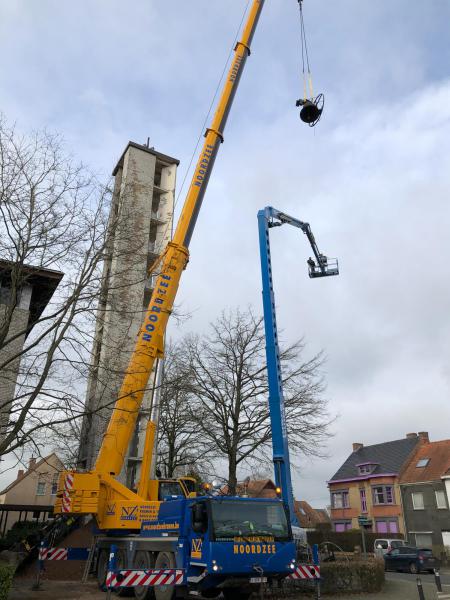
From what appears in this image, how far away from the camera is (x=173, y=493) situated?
1341 cm

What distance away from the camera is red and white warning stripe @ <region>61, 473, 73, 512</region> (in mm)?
11224

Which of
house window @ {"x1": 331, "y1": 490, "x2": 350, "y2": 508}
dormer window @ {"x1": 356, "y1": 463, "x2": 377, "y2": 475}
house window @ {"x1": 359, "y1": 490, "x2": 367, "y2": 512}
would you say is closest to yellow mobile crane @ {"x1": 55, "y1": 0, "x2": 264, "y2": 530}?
dormer window @ {"x1": 356, "y1": 463, "x2": 377, "y2": 475}

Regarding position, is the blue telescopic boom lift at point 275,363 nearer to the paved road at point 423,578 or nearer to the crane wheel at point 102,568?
the crane wheel at point 102,568

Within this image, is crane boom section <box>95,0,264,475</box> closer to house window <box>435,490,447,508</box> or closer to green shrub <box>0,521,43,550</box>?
green shrub <box>0,521,43,550</box>

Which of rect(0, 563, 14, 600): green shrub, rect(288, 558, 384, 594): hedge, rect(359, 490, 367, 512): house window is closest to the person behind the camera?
rect(0, 563, 14, 600): green shrub

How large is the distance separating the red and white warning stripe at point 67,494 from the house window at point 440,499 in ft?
102

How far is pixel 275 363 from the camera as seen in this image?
14.6 meters

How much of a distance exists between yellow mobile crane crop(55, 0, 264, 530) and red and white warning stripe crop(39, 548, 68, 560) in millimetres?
1309

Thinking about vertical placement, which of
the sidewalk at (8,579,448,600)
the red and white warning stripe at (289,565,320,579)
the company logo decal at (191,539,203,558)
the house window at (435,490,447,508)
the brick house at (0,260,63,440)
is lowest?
the sidewalk at (8,579,448,600)

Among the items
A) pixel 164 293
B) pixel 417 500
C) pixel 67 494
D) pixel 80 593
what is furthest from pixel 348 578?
pixel 417 500

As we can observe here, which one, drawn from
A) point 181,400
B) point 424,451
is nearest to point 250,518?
point 181,400

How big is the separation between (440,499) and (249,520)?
30.7m

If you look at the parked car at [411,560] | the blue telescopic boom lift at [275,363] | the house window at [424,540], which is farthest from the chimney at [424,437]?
the blue telescopic boom lift at [275,363]

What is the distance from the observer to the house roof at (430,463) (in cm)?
3581
